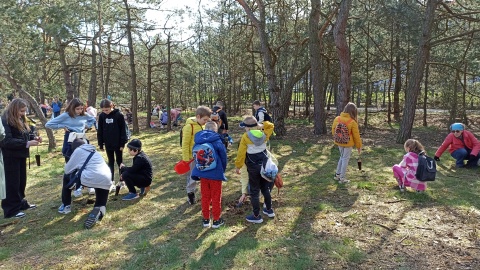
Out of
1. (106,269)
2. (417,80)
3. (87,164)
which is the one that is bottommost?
(106,269)

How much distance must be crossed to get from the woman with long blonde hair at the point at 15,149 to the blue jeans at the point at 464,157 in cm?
842

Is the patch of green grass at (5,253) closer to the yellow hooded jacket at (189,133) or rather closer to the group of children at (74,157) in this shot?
the group of children at (74,157)

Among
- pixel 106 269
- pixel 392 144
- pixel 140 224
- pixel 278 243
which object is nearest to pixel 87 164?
pixel 140 224

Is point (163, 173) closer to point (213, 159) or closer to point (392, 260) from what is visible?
point (213, 159)

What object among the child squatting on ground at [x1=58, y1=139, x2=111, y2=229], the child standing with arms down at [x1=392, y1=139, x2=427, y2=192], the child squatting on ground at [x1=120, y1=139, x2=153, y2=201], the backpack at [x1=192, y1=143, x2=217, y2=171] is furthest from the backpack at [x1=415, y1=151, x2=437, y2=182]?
the child squatting on ground at [x1=58, y1=139, x2=111, y2=229]

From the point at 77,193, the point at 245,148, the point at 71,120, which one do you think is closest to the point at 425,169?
the point at 245,148

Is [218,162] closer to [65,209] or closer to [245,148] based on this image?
[245,148]

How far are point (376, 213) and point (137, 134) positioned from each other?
499 inches

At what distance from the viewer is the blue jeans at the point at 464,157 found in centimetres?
764

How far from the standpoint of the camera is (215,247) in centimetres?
400

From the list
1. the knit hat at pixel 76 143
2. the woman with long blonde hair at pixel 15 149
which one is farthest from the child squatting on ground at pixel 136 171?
the woman with long blonde hair at pixel 15 149

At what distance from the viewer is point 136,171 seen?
5.85 metres

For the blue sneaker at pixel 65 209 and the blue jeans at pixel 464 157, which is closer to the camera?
the blue sneaker at pixel 65 209

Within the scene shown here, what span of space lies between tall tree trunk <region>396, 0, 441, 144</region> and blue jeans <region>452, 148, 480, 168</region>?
9.69 feet
